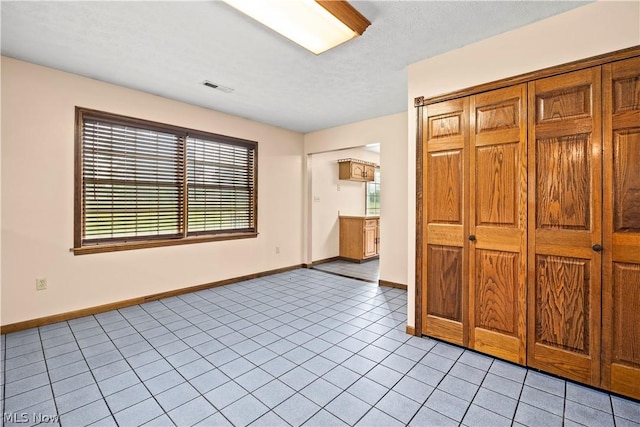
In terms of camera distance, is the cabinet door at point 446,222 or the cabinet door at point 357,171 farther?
the cabinet door at point 357,171

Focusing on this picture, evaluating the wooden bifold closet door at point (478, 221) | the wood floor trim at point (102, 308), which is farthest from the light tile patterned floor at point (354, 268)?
the wooden bifold closet door at point (478, 221)

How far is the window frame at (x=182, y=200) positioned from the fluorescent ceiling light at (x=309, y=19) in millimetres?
2390

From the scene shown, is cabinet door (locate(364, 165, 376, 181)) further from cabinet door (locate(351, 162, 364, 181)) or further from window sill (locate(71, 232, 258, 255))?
window sill (locate(71, 232, 258, 255))

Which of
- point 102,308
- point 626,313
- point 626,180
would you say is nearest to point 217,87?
point 102,308

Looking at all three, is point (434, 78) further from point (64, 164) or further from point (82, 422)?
point (64, 164)

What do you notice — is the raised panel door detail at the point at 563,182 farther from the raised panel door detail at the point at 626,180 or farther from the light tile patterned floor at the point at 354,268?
the light tile patterned floor at the point at 354,268

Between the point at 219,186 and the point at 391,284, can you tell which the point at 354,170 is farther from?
the point at 219,186

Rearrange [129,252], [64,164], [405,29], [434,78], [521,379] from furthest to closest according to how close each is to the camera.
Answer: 1. [129,252]
2. [64,164]
3. [434,78]
4. [405,29]
5. [521,379]

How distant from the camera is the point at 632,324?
71.2 inches

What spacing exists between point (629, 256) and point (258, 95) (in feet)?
12.2

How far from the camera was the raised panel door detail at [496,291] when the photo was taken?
2.23 metres

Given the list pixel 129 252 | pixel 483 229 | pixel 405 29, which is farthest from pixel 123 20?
pixel 483 229

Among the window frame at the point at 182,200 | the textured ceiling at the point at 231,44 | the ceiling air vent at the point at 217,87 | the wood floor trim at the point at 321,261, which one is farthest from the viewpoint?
the wood floor trim at the point at 321,261

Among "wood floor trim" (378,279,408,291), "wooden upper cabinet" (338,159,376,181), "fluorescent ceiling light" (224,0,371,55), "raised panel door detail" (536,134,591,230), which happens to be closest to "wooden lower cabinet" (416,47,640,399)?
"raised panel door detail" (536,134,591,230)
